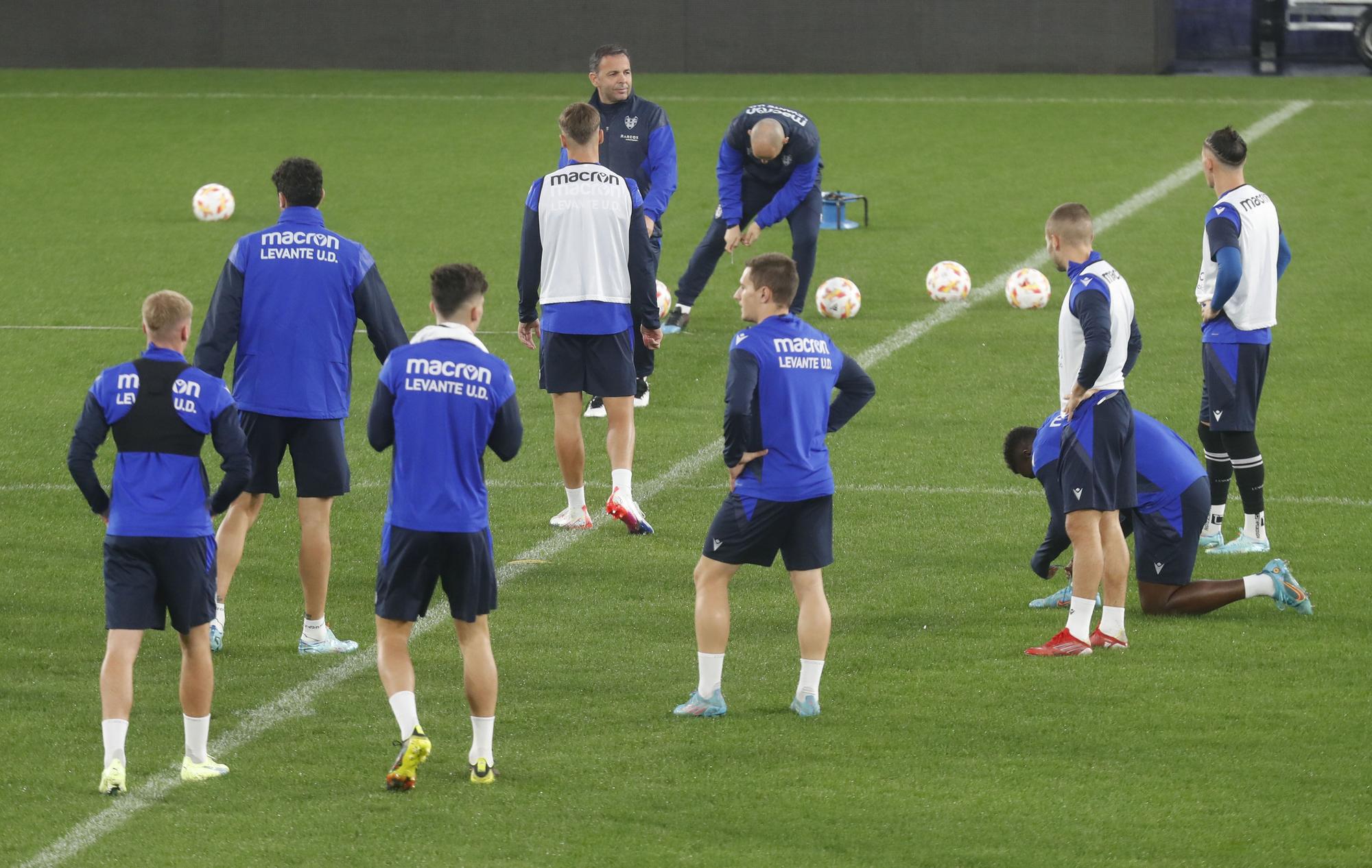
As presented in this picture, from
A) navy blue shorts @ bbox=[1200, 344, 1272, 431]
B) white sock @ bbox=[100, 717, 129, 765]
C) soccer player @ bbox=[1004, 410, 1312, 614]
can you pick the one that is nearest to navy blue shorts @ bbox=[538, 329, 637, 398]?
soccer player @ bbox=[1004, 410, 1312, 614]

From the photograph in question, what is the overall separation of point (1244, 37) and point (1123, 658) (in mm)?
31199

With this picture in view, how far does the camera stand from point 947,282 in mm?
16422

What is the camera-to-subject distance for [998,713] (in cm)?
711

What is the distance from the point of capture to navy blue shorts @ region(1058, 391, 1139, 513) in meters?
7.69

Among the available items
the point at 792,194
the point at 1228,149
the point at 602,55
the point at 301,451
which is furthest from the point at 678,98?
the point at 301,451

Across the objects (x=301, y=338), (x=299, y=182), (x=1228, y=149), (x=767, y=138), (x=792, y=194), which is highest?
(x=767, y=138)

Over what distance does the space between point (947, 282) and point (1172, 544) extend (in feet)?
27.4

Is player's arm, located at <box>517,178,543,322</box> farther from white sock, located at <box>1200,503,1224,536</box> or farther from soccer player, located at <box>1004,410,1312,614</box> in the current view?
white sock, located at <box>1200,503,1224,536</box>

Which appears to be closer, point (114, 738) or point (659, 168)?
point (114, 738)

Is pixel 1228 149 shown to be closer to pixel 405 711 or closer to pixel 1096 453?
pixel 1096 453

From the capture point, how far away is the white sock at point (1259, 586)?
830cm

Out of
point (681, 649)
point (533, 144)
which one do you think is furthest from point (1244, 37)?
point (681, 649)

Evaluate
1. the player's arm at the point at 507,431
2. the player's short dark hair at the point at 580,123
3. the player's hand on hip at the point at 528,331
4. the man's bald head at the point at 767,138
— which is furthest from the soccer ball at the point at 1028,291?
the player's arm at the point at 507,431

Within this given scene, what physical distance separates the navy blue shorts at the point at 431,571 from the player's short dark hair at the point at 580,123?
358cm
